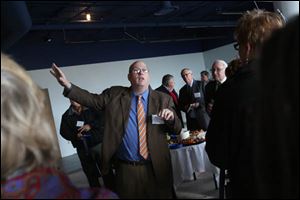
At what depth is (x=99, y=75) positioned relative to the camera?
1156 cm

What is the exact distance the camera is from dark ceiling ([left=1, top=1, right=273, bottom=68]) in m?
9.81

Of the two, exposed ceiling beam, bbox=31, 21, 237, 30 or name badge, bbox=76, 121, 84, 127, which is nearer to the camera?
name badge, bbox=76, 121, 84, 127

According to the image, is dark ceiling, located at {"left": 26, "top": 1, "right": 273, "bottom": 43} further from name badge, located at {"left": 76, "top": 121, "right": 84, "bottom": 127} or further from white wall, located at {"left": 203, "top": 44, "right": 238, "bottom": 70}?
name badge, located at {"left": 76, "top": 121, "right": 84, "bottom": 127}

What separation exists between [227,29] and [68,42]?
21.0ft

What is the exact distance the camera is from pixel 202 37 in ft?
48.3

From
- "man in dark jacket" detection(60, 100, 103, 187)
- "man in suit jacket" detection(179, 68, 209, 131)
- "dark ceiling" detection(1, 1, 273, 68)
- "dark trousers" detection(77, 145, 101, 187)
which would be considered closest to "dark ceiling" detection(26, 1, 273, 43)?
"dark ceiling" detection(1, 1, 273, 68)

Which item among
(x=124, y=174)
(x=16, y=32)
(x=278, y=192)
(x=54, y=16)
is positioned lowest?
(x=124, y=174)

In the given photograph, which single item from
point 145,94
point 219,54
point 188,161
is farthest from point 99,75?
point 145,94

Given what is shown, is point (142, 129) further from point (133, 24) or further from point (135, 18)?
point (135, 18)

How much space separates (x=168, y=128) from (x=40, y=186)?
8.03 feet

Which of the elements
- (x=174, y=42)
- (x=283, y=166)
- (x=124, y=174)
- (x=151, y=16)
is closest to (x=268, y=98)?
(x=283, y=166)

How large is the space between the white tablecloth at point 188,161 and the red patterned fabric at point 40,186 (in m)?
3.70

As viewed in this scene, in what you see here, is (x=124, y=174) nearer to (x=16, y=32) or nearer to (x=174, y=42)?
(x=16, y=32)

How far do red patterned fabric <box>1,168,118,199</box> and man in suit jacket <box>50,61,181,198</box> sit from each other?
2232 mm
